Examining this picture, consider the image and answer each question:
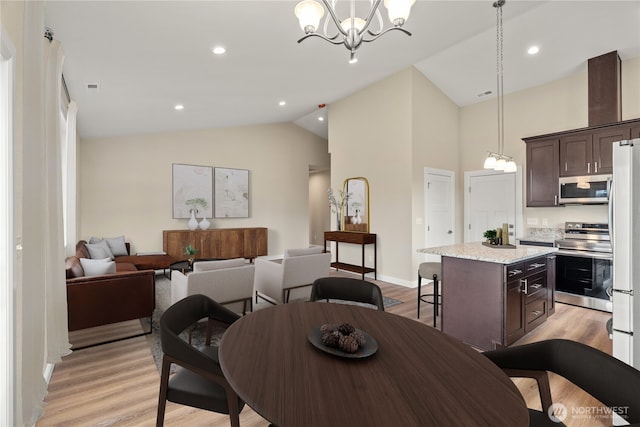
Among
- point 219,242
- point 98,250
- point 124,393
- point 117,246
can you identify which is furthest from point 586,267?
point 117,246

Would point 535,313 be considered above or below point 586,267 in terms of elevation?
below

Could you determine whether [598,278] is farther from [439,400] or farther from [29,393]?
[29,393]

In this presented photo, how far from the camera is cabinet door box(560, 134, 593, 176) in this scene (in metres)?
4.11

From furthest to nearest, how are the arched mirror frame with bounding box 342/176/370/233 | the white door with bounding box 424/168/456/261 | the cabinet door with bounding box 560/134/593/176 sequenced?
the arched mirror frame with bounding box 342/176/370/233 → the white door with bounding box 424/168/456/261 → the cabinet door with bounding box 560/134/593/176

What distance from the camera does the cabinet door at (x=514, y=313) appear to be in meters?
2.64

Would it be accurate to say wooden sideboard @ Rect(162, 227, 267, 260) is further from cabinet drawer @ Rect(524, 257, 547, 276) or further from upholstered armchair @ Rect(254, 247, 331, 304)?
cabinet drawer @ Rect(524, 257, 547, 276)

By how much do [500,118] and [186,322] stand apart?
5.90m

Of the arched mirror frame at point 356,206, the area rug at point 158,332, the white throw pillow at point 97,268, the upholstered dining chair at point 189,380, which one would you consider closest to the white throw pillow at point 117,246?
the area rug at point 158,332

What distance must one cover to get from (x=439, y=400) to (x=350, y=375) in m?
0.28

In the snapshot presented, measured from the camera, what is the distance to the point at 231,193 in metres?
7.43

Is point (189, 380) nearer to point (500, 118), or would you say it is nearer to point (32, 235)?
point (32, 235)

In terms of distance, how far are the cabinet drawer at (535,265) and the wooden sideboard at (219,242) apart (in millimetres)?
5604

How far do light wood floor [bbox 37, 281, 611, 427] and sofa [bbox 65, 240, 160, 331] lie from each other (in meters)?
0.29

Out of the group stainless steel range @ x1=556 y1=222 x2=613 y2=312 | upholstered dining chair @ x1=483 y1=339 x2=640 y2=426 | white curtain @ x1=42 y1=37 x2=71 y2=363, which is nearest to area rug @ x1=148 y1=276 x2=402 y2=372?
white curtain @ x1=42 y1=37 x2=71 y2=363
